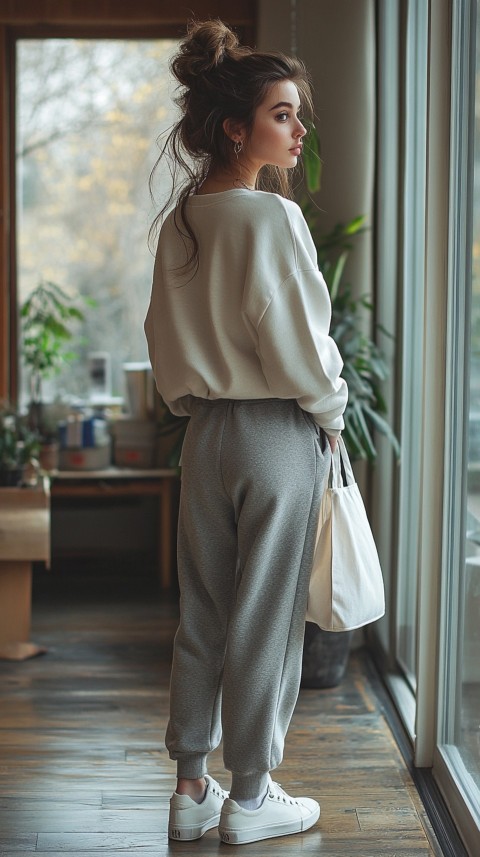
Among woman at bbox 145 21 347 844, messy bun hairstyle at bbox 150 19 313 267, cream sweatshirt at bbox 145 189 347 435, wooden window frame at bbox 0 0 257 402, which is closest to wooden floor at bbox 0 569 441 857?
woman at bbox 145 21 347 844

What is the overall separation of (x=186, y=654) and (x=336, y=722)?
33.7 inches

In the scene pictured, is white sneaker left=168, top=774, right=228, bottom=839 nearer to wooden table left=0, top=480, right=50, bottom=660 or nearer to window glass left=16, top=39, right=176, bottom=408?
wooden table left=0, top=480, right=50, bottom=660

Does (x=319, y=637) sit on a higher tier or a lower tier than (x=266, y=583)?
lower

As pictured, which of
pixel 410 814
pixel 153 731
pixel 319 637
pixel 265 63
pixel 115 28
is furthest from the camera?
pixel 115 28

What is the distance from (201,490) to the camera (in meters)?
2.03

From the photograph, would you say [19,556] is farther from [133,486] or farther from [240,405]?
[240,405]

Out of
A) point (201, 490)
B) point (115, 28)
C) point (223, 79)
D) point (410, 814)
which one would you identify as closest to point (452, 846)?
Result: point (410, 814)

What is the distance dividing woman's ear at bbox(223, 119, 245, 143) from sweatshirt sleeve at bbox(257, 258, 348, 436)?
0.28 m

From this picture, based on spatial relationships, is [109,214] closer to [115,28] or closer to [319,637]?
[115,28]

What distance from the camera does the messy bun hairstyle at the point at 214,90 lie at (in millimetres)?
1916

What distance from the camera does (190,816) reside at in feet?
6.97

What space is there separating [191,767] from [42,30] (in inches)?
128

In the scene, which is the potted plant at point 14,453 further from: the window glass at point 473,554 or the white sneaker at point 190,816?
the window glass at point 473,554

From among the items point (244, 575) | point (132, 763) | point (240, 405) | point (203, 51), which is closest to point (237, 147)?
point (203, 51)
